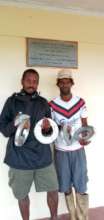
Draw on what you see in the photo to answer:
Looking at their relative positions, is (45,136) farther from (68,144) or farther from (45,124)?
(68,144)

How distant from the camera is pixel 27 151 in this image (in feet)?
9.00

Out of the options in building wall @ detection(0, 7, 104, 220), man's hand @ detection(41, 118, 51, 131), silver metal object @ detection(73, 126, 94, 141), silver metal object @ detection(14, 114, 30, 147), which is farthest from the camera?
building wall @ detection(0, 7, 104, 220)

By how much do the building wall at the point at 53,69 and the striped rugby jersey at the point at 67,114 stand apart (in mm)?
330

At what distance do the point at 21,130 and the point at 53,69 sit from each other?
0.88m

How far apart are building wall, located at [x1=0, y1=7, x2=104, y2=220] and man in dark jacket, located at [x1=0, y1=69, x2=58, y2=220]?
1.11ft

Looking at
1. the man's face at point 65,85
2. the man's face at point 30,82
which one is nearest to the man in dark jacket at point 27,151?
the man's face at point 30,82

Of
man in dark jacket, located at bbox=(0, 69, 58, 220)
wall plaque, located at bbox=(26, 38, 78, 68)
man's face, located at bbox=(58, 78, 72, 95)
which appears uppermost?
wall plaque, located at bbox=(26, 38, 78, 68)

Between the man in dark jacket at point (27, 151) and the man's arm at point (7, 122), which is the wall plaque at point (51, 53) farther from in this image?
the man's arm at point (7, 122)

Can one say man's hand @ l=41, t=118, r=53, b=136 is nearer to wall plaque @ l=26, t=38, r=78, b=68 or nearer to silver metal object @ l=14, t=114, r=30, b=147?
silver metal object @ l=14, t=114, r=30, b=147

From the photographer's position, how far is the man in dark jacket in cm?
274

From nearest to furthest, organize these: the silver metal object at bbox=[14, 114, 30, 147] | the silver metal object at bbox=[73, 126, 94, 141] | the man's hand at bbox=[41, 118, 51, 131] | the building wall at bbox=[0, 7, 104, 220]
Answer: the silver metal object at bbox=[14, 114, 30, 147]
the man's hand at bbox=[41, 118, 51, 131]
the silver metal object at bbox=[73, 126, 94, 141]
the building wall at bbox=[0, 7, 104, 220]

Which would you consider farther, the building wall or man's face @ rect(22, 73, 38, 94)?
the building wall

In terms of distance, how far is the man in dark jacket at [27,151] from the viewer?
8.98 ft

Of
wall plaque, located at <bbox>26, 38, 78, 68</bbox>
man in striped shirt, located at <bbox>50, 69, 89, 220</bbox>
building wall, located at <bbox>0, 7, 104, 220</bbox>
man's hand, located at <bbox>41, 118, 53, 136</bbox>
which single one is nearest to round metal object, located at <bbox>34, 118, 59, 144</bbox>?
man's hand, located at <bbox>41, 118, 53, 136</bbox>
